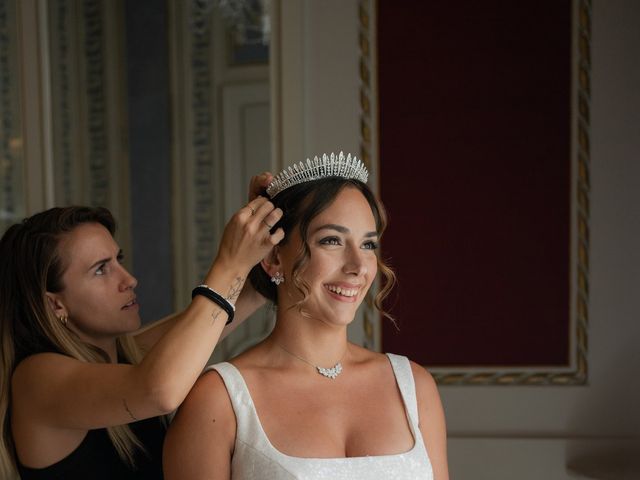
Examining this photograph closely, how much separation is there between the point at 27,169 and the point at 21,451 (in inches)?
73.6

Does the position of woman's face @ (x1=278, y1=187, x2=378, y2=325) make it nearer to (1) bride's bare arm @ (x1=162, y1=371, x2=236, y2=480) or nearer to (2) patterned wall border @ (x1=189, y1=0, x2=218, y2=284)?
(1) bride's bare arm @ (x1=162, y1=371, x2=236, y2=480)

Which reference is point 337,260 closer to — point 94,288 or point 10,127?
point 94,288

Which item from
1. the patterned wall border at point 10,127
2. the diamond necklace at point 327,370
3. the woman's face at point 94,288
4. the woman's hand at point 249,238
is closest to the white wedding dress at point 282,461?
the diamond necklace at point 327,370

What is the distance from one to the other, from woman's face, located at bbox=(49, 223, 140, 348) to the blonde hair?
2cm

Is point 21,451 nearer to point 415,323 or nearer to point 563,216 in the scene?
point 415,323

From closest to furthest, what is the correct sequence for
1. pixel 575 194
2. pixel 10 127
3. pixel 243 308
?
pixel 243 308, pixel 575 194, pixel 10 127

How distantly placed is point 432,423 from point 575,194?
145 cm

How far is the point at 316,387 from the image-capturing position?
4.99 ft

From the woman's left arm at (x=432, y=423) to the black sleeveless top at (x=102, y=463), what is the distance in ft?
2.10

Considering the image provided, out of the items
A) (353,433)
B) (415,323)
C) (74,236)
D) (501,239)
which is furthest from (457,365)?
(74,236)

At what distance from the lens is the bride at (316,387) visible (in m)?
1.40

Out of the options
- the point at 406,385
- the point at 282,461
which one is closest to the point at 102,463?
the point at 282,461

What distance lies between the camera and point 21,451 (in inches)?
61.6

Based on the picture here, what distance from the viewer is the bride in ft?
4.59
